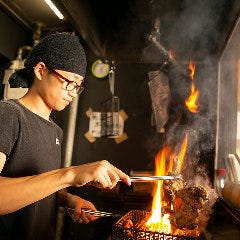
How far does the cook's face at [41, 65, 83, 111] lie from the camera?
2.66 m

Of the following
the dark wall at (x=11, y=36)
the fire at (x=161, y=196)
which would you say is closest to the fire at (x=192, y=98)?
the fire at (x=161, y=196)

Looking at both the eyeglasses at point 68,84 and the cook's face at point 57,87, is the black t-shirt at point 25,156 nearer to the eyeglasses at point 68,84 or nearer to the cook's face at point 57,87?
the cook's face at point 57,87

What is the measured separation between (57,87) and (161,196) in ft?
6.11

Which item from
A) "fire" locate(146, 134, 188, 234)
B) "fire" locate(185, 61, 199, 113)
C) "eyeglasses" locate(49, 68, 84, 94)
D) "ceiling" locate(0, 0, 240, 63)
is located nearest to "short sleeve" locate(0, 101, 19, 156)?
"eyeglasses" locate(49, 68, 84, 94)

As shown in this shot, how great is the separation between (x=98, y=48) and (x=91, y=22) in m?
0.60

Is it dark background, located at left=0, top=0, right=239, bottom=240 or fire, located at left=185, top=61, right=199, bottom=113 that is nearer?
dark background, located at left=0, top=0, right=239, bottom=240

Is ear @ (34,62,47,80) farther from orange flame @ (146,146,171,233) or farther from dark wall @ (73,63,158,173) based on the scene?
dark wall @ (73,63,158,173)

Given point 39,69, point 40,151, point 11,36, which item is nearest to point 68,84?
point 39,69

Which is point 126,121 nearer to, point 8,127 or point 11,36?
point 11,36

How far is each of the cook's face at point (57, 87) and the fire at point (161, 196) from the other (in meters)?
1.51

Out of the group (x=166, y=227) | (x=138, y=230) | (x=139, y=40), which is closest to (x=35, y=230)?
(x=138, y=230)

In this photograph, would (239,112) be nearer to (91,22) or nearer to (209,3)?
(209,3)

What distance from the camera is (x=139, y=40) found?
5363 millimetres

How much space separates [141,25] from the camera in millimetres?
5234
